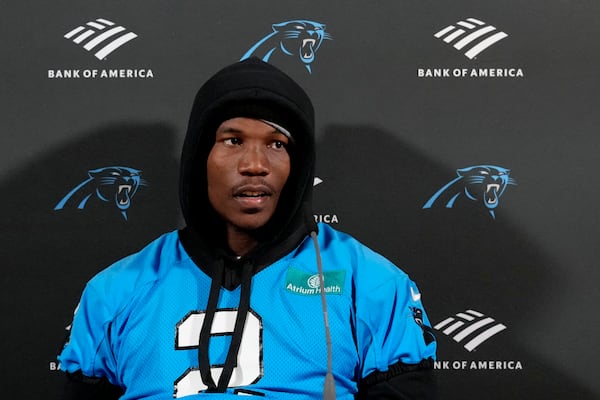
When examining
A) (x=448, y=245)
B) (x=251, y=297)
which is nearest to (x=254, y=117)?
(x=251, y=297)

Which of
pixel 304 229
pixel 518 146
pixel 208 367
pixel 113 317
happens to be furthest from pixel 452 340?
pixel 113 317

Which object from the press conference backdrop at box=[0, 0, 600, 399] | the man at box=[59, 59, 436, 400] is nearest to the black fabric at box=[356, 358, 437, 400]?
the man at box=[59, 59, 436, 400]

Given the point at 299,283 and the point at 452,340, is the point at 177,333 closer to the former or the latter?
the point at 299,283

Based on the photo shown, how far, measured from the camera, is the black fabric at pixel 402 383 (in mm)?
1113

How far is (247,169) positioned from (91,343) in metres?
0.41

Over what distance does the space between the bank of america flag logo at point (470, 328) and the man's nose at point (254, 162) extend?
2.32ft

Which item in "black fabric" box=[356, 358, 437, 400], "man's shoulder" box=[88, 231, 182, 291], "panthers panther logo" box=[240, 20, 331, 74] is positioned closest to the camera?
"black fabric" box=[356, 358, 437, 400]

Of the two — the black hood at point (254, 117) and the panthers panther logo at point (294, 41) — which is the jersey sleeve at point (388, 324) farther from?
the panthers panther logo at point (294, 41)

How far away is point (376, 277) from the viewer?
3.91 feet

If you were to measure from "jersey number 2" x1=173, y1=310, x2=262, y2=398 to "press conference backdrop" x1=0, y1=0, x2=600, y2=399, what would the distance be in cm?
52

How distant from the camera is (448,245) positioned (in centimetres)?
163

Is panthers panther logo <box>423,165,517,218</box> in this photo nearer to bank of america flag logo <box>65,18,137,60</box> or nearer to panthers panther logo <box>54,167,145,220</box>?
panthers panther logo <box>54,167,145,220</box>

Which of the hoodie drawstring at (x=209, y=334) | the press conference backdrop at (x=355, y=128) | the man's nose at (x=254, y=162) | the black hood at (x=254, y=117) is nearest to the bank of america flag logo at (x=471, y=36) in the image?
the press conference backdrop at (x=355, y=128)

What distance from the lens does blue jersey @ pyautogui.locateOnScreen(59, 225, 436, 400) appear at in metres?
1.13
